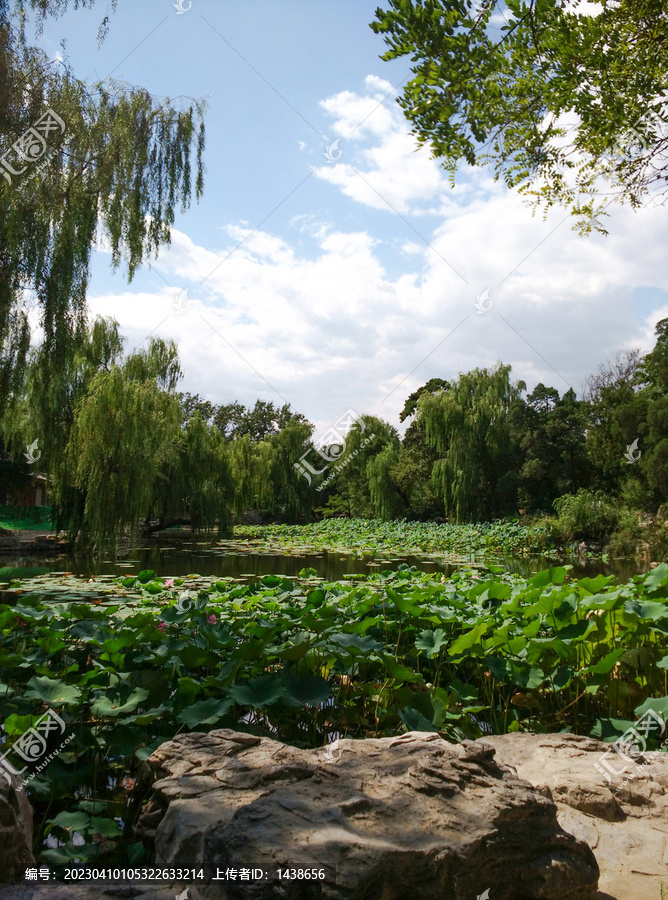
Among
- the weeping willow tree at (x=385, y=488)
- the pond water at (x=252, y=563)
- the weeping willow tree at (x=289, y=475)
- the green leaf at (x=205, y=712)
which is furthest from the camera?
the weeping willow tree at (x=289, y=475)

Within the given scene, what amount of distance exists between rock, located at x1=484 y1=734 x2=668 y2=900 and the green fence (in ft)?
56.2

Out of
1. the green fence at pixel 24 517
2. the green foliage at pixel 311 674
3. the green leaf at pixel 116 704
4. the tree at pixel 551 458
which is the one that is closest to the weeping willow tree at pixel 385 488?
the tree at pixel 551 458

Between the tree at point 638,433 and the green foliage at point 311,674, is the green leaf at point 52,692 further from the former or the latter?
the tree at point 638,433

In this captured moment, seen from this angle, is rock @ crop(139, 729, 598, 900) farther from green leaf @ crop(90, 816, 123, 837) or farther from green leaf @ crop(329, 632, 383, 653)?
green leaf @ crop(329, 632, 383, 653)

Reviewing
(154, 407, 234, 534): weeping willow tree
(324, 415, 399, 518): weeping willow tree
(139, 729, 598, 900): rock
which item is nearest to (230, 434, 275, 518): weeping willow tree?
(154, 407, 234, 534): weeping willow tree

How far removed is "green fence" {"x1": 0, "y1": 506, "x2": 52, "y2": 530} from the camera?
665 inches

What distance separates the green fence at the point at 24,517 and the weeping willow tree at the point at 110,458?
275 inches

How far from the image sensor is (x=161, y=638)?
2.64 meters

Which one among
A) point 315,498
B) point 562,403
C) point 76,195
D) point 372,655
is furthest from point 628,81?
point 315,498

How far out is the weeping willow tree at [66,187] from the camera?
5.63 m

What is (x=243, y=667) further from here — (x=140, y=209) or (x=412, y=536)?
(x=412, y=536)

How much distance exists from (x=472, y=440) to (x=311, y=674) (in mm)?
19671

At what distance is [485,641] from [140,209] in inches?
299

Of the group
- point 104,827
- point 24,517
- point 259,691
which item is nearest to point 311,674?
point 259,691
